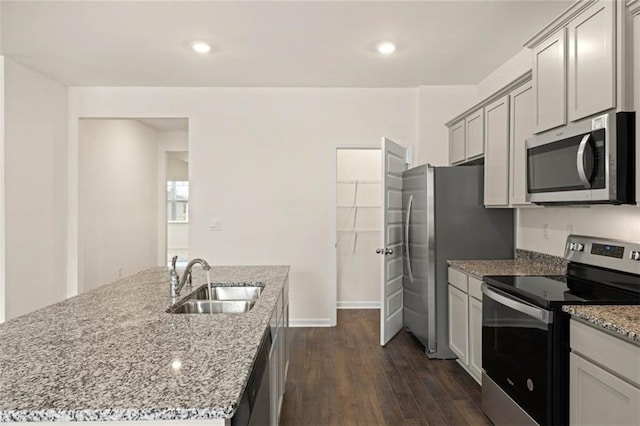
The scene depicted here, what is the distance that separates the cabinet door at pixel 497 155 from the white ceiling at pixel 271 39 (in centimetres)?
62

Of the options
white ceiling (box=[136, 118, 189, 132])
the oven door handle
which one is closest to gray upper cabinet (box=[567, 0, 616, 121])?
the oven door handle

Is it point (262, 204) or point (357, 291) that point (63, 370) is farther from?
point (357, 291)

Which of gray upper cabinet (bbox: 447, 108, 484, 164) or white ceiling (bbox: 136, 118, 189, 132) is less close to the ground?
white ceiling (bbox: 136, 118, 189, 132)

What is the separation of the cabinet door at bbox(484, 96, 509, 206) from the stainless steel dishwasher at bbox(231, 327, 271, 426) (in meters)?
2.17

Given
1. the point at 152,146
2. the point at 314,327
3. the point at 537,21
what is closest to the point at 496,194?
the point at 537,21

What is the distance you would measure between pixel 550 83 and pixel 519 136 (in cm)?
Answer: 52

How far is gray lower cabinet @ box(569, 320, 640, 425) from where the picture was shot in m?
1.43

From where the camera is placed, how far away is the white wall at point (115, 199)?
4.80 m

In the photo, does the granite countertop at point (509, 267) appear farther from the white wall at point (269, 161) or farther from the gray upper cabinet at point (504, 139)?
the white wall at point (269, 161)

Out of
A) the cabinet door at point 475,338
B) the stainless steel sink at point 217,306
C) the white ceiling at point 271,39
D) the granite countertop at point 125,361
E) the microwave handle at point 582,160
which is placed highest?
the white ceiling at point 271,39

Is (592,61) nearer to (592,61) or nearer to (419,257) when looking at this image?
(592,61)

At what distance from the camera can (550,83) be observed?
2324 millimetres

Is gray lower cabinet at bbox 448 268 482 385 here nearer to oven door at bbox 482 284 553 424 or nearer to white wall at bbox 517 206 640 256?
oven door at bbox 482 284 553 424

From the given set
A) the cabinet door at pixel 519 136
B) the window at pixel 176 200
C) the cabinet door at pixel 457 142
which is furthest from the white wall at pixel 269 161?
the window at pixel 176 200
